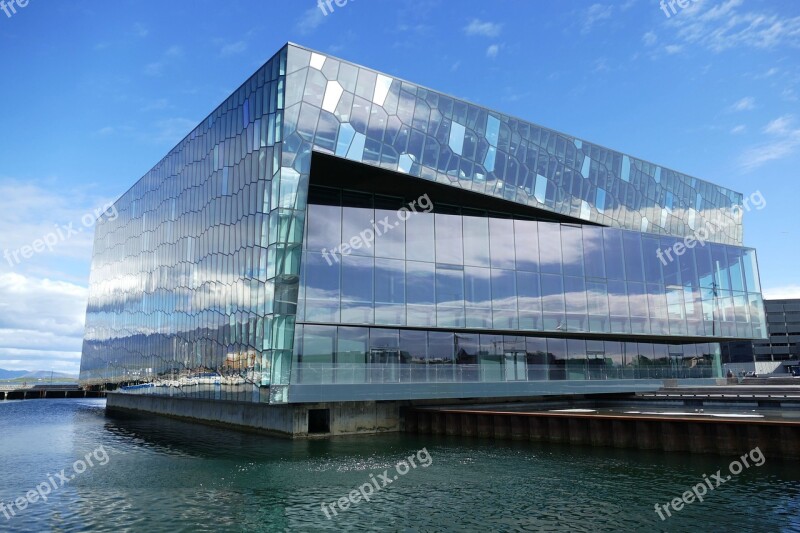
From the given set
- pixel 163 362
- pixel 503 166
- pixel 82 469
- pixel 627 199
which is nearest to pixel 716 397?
pixel 627 199

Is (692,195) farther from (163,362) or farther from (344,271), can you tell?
(163,362)

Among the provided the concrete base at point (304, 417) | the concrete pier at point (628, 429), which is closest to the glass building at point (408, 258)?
the concrete base at point (304, 417)

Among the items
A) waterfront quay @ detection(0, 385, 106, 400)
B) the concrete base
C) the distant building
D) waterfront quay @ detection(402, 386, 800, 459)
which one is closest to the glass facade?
the concrete base

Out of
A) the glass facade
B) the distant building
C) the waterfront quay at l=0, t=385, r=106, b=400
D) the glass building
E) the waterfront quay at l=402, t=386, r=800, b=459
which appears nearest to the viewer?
the waterfront quay at l=402, t=386, r=800, b=459

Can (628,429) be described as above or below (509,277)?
below

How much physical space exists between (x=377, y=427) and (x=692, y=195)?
3355 cm

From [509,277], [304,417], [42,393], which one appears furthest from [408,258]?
[42,393]

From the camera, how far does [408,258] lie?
3262cm

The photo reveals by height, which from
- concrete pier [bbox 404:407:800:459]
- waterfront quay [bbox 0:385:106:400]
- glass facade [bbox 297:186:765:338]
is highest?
glass facade [bbox 297:186:765:338]

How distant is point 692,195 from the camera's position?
4866 cm

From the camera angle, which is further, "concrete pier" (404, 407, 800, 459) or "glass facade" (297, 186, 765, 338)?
"glass facade" (297, 186, 765, 338)

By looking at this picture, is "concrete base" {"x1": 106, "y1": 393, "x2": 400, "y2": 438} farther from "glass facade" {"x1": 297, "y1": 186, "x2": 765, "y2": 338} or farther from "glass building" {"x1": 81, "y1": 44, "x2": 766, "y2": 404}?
"glass facade" {"x1": 297, "y1": 186, "x2": 765, "y2": 338}

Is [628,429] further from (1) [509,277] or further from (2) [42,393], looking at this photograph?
(2) [42,393]

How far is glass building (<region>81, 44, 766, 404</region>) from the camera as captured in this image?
28703 millimetres
